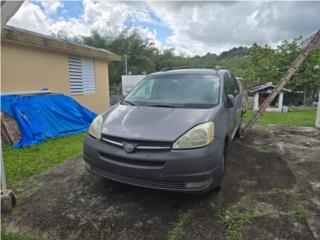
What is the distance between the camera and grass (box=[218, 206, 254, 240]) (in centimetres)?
200

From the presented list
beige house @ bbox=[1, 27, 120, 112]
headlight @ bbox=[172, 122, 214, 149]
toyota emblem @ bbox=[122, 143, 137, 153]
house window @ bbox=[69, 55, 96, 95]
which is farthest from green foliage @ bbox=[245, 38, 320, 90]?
toyota emblem @ bbox=[122, 143, 137, 153]

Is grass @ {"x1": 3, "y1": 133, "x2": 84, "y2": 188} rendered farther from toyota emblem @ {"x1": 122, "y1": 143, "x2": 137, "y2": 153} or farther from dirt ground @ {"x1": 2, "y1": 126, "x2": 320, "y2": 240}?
toyota emblem @ {"x1": 122, "y1": 143, "x2": 137, "y2": 153}

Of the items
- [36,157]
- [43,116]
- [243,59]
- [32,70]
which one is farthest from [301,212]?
[243,59]

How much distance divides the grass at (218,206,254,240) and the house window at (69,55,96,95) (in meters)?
7.36

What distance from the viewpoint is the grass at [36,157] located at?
11.0 ft

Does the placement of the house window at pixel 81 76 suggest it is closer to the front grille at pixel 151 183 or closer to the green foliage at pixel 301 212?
the front grille at pixel 151 183

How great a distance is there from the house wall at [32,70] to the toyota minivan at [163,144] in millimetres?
4609

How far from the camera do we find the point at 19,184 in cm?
299

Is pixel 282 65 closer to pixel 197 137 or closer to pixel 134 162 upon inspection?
pixel 197 137

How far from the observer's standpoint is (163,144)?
2.14m

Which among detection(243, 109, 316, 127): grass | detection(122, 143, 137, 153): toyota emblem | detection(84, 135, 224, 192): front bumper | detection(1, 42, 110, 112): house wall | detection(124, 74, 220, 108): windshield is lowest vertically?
detection(243, 109, 316, 127): grass

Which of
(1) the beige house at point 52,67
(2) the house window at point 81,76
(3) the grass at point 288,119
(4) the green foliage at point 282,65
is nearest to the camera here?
(1) the beige house at point 52,67

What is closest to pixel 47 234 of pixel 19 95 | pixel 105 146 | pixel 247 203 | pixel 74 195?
pixel 74 195

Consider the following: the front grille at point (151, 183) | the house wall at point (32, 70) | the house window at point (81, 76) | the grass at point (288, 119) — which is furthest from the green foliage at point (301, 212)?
the house window at point (81, 76)
